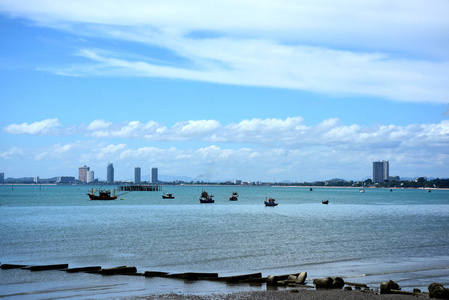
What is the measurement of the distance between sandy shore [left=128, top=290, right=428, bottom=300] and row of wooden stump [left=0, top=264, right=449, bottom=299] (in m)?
0.82

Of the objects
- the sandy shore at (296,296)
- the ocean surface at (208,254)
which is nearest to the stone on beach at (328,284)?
the sandy shore at (296,296)

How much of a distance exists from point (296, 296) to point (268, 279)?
402 centimetres

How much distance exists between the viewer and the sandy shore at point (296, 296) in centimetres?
2633

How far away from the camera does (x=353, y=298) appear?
26.1 metres

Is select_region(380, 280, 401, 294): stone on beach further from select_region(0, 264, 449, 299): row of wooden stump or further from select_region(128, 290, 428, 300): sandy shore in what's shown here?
select_region(128, 290, 428, 300): sandy shore

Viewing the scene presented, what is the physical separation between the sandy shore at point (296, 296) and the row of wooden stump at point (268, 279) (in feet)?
2.68

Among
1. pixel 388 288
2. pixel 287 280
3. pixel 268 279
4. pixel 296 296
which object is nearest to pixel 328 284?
pixel 287 280

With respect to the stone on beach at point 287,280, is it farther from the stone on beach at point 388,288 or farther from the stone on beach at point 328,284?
the stone on beach at point 388,288

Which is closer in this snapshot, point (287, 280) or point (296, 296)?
point (296, 296)

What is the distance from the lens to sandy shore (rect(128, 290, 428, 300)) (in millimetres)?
26331

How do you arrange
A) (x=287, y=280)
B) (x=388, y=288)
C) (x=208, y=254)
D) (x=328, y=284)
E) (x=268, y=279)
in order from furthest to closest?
(x=208, y=254), (x=287, y=280), (x=268, y=279), (x=328, y=284), (x=388, y=288)

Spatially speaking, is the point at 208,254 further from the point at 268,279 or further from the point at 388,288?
the point at 388,288

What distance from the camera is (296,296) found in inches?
1057

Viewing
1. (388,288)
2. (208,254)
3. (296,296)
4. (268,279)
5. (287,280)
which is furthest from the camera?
(208,254)
